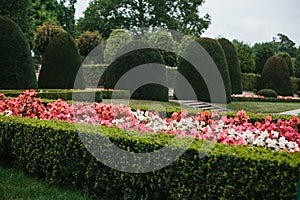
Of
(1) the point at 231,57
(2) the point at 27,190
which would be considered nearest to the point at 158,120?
(2) the point at 27,190

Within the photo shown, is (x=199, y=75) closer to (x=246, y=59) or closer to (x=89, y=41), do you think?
(x=89, y=41)

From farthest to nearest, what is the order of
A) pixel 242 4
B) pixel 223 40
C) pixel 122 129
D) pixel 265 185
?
pixel 223 40, pixel 242 4, pixel 122 129, pixel 265 185

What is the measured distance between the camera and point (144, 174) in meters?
3.46

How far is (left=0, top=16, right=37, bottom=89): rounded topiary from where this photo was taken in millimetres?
11961

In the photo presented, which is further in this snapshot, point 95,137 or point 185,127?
point 185,127

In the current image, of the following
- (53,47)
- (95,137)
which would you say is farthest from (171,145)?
(53,47)

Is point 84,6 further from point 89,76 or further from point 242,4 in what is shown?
point 242,4

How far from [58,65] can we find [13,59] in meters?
3.00

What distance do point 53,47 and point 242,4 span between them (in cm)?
988

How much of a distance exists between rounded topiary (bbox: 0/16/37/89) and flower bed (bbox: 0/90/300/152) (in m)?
5.85

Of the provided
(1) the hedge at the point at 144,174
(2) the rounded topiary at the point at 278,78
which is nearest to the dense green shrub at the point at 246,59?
(2) the rounded topiary at the point at 278,78

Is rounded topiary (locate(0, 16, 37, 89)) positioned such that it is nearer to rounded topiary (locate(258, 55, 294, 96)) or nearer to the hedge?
the hedge

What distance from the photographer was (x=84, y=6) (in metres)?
38.7

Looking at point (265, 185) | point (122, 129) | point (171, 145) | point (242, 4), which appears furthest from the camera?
point (242, 4)
